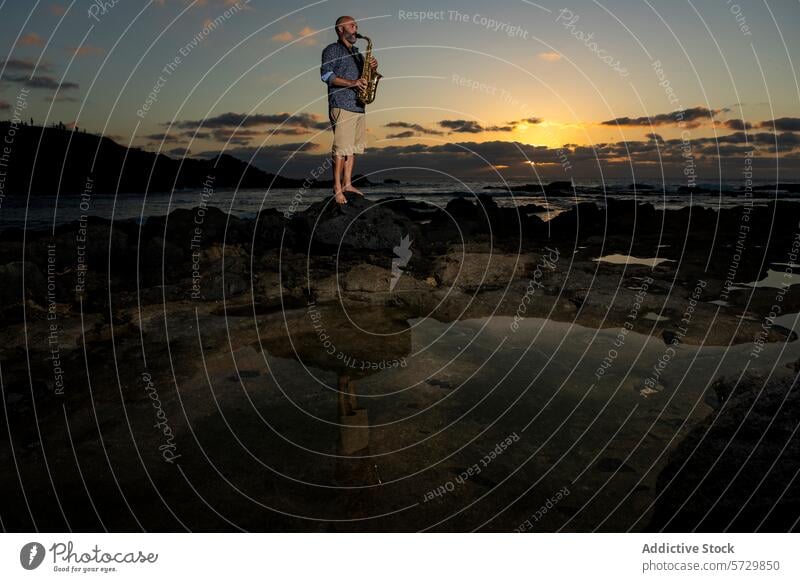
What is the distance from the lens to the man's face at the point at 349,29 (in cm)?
1031

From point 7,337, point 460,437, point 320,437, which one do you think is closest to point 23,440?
point 320,437

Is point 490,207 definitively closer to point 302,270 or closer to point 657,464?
point 302,270

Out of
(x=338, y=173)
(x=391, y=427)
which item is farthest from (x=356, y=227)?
(x=391, y=427)

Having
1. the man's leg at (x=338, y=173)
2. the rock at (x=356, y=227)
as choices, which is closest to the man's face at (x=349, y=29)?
the man's leg at (x=338, y=173)

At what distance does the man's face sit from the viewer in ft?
33.8

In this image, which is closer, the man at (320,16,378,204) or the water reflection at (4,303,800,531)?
the water reflection at (4,303,800,531)

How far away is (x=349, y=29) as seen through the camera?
1039 cm

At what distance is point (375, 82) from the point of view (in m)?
11.0
